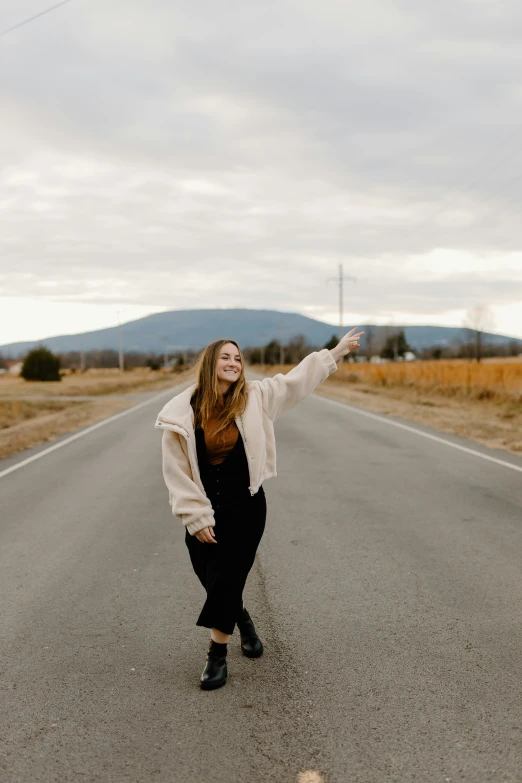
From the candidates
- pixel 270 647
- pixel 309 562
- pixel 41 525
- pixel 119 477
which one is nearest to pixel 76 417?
pixel 119 477

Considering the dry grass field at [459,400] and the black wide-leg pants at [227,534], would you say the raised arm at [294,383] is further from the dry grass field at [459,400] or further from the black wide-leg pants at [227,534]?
the dry grass field at [459,400]

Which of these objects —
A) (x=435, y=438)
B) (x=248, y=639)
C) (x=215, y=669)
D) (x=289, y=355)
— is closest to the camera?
(x=215, y=669)

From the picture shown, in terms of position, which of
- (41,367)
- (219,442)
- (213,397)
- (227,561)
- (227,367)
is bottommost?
(41,367)

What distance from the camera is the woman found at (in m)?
4.14

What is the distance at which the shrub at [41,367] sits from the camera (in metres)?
73.4

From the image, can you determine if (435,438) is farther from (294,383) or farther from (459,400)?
(459,400)

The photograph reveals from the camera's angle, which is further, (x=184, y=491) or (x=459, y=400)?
(x=459, y=400)

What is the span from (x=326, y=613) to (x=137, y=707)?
167 cm

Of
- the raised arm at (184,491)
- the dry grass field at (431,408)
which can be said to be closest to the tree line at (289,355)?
the dry grass field at (431,408)

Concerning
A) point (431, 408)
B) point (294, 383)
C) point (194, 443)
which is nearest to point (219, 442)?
point (194, 443)

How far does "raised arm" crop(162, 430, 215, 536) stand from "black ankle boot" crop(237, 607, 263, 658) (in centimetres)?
67

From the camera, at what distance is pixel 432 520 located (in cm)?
805

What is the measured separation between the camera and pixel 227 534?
167 inches

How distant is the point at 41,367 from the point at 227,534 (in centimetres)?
7213
